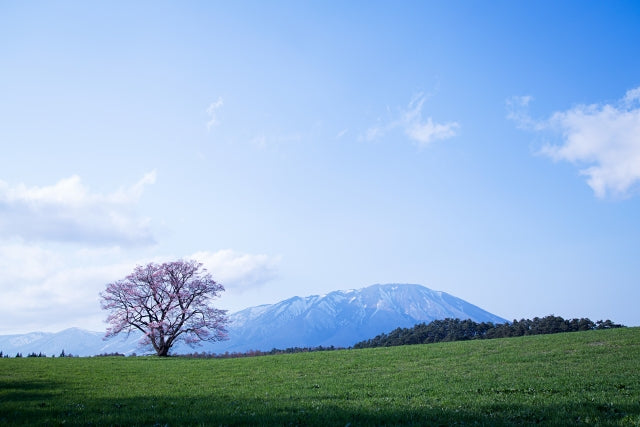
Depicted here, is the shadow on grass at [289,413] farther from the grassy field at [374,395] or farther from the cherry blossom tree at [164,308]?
the cherry blossom tree at [164,308]

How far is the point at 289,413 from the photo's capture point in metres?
12.7

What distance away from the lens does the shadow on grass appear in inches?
443

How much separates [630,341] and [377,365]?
2248cm

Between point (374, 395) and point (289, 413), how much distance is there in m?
5.88

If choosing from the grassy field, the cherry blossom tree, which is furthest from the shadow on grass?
the cherry blossom tree

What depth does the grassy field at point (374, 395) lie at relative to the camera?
1174cm

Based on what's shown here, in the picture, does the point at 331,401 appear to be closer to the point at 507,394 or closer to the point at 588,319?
the point at 507,394

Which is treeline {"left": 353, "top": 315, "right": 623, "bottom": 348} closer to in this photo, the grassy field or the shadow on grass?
the grassy field

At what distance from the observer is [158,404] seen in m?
15.0

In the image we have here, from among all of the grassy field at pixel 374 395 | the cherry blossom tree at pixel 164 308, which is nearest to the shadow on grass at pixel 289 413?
the grassy field at pixel 374 395

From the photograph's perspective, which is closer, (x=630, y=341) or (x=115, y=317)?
(x=630, y=341)

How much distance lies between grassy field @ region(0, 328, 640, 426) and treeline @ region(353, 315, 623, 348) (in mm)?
38399

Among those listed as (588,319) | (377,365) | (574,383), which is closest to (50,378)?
(377,365)

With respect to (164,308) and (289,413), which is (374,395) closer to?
(289,413)
